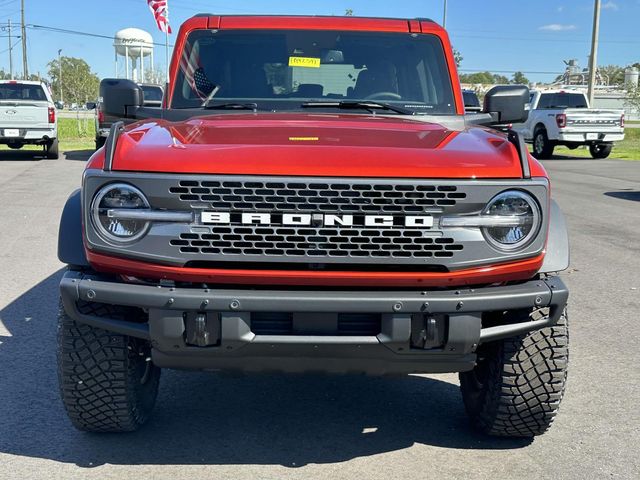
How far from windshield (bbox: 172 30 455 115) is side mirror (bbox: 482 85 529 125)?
219 mm

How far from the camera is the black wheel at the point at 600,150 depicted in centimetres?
2438

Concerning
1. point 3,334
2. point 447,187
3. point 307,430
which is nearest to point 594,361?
point 307,430

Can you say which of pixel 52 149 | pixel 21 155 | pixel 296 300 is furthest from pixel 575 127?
pixel 296 300

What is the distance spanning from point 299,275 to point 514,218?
34.0 inches

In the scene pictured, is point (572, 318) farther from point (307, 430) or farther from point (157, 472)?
point (157, 472)

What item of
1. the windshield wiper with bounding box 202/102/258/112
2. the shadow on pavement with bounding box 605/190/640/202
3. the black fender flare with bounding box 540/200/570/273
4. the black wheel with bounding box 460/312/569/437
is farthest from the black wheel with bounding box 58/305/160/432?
the shadow on pavement with bounding box 605/190/640/202

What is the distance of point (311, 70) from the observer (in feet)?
15.8

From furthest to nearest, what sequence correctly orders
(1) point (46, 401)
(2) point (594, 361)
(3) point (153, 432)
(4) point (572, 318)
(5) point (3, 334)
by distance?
(4) point (572, 318)
(5) point (3, 334)
(2) point (594, 361)
(1) point (46, 401)
(3) point (153, 432)

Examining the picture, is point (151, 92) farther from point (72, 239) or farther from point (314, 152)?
point (314, 152)

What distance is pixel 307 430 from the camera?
3980 mm

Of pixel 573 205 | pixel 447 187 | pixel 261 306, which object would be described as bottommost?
pixel 573 205

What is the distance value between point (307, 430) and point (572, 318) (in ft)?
9.65

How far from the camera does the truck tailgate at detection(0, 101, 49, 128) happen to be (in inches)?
767

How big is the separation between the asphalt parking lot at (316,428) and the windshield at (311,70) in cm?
159
